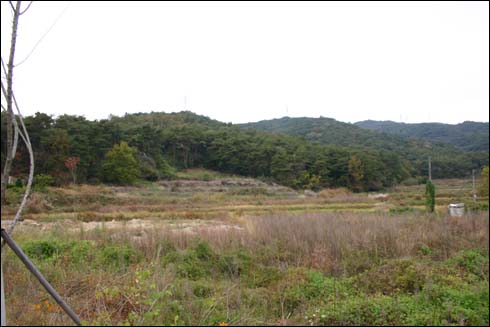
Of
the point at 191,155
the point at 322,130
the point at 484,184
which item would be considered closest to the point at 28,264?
the point at 484,184

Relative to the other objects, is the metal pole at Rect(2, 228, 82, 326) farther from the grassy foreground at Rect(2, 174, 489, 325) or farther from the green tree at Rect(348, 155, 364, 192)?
the green tree at Rect(348, 155, 364, 192)

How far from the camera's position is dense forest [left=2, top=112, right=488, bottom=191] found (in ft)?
123

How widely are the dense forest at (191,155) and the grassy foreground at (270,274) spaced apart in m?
11.4

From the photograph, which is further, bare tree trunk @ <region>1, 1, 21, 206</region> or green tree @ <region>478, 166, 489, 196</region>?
green tree @ <region>478, 166, 489, 196</region>

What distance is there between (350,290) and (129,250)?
4.72 m

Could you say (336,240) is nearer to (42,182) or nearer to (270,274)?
(270,274)

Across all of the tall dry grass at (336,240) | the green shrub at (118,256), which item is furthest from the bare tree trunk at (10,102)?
the tall dry grass at (336,240)

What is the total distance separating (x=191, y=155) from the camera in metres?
61.5

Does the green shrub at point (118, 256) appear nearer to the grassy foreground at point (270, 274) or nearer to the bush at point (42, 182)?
the grassy foreground at point (270, 274)

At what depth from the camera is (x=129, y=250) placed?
8078 mm

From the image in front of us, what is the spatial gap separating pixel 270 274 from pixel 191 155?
55422 mm

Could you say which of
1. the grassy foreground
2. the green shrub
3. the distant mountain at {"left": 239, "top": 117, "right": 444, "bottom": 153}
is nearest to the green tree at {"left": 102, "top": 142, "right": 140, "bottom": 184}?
the distant mountain at {"left": 239, "top": 117, "right": 444, "bottom": 153}

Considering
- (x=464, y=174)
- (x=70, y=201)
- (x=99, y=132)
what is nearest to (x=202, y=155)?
(x=99, y=132)

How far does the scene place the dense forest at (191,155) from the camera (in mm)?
37406
